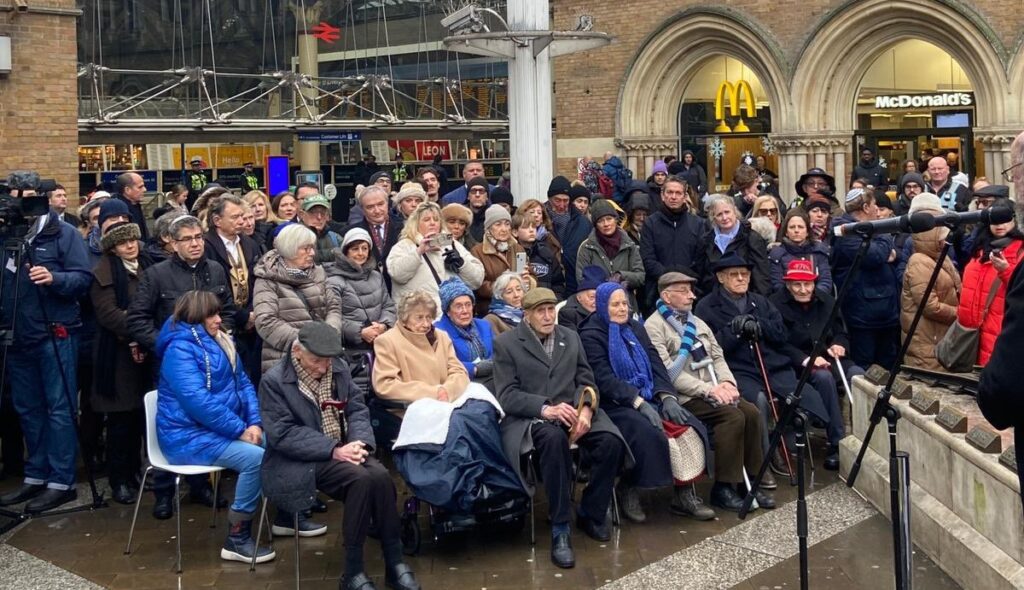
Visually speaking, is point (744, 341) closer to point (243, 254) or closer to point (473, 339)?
point (473, 339)

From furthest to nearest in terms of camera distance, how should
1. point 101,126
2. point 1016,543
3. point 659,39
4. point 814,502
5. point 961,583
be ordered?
point 659,39 → point 101,126 → point 814,502 → point 961,583 → point 1016,543

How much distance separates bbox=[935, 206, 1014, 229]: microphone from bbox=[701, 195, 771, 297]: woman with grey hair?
4.69 meters

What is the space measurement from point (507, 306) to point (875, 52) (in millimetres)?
12921

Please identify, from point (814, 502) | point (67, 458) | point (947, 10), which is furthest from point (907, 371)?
point (947, 10)

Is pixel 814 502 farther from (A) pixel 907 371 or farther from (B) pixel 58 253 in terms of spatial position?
(B) pixel 58 253

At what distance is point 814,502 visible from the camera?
766cm

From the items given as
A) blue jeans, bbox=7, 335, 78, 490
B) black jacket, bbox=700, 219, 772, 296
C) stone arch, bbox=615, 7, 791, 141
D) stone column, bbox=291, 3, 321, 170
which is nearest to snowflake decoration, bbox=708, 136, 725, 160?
stone arch, bbox=615, 7, 791, 141

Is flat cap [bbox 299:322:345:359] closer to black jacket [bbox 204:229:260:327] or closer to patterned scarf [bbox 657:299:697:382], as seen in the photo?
black jacket [bbox 204:229:260:327]

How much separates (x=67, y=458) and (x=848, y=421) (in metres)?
5.73

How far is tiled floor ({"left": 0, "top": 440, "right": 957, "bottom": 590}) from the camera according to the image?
21.1ft

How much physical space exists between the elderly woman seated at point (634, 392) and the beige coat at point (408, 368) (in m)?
0.92

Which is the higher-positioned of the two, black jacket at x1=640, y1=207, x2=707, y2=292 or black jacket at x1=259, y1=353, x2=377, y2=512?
black jacket at x1=640, y1=207, x2=707, y2=292

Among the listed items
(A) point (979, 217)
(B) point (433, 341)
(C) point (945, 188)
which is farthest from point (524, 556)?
(C) point (945, 188)

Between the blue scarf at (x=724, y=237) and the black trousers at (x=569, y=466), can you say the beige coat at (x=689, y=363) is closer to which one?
the black trousers at (x=569, y=466)
